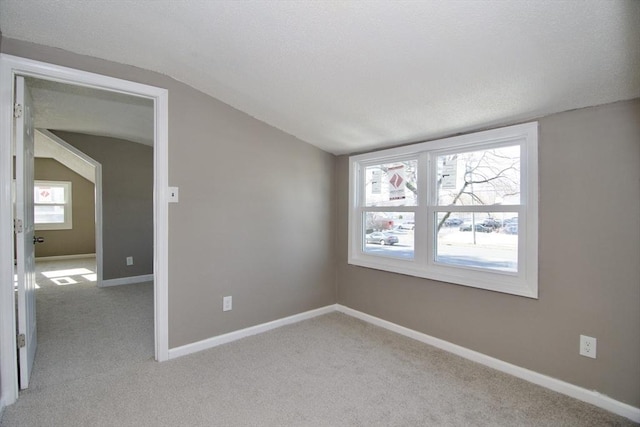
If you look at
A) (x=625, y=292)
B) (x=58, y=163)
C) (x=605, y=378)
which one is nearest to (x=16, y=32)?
(x=625, y=292)

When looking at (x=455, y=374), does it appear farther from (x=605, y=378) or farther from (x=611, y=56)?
(x=611, y=56)

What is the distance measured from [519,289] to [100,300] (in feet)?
15.3

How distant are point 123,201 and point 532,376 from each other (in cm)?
557

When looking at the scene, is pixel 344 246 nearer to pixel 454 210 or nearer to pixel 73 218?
pixel 454 210

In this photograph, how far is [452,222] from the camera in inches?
108

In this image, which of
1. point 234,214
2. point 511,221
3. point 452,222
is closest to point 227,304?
point 234,214

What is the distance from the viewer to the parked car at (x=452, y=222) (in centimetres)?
269

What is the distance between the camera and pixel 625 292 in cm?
184

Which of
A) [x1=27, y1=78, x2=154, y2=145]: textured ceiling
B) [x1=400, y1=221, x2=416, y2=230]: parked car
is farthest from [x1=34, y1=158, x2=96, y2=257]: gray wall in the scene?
Answer: [x1=400, y1=221, x2=416, y2=230]: parked car

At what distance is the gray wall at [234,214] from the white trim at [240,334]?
4 centimetres

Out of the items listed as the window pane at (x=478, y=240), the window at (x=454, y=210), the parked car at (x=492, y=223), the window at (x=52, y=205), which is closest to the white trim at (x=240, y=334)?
the window at (x=454, y=210)

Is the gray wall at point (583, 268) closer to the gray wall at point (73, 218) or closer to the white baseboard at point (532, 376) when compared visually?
the white baseboard at point (532, 376)

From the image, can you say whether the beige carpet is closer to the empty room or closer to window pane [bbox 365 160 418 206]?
the empty room

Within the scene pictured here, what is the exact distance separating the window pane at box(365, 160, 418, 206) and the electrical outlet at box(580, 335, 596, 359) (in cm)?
154
